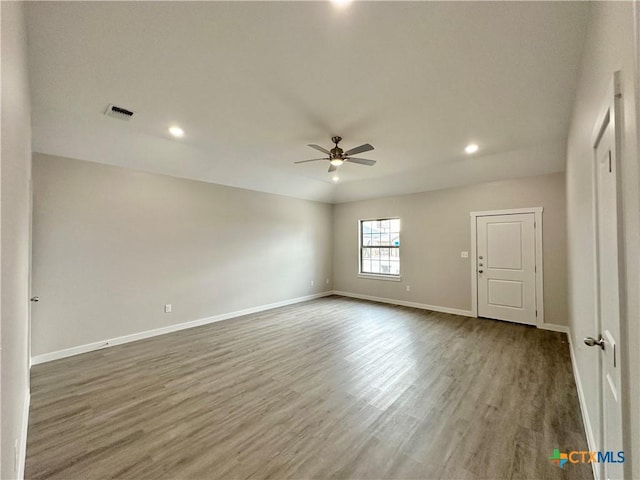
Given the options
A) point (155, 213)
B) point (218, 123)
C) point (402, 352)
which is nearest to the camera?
point (218, 123)

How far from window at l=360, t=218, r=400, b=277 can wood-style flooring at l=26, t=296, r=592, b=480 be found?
2.75 metres

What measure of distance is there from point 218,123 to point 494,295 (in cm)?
547

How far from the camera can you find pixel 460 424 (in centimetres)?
209

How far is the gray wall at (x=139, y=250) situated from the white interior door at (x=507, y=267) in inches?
166

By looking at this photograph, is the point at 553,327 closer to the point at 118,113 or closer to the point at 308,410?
the point at 308,410

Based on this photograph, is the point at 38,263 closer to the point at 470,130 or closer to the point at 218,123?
the point at 218,123

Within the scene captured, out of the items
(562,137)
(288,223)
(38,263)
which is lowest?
(38,263)

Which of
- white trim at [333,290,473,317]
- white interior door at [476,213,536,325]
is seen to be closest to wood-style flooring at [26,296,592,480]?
white interior door at [476,213,536,325]

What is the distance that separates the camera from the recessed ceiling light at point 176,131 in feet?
11.0

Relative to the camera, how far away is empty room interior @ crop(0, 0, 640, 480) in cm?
155

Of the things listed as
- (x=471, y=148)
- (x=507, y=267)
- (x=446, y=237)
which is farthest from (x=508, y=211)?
(x=471, y=148)

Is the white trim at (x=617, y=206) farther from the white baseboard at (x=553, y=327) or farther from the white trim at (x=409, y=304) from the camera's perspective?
the white trim at (x=409, y=304)

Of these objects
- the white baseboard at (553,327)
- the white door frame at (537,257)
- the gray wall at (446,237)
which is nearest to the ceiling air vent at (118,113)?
the gray wall at (446,237)

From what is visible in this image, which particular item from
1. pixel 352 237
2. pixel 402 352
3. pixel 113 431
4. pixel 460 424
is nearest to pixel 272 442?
pixel 113 431
